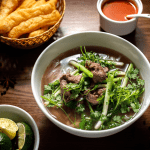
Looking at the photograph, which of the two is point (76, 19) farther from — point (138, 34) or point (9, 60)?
point (9, 60)

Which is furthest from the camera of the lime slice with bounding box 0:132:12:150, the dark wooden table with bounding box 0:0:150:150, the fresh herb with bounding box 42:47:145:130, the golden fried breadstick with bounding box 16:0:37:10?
the golden fried breadstick with bounding box 16:0:37:10

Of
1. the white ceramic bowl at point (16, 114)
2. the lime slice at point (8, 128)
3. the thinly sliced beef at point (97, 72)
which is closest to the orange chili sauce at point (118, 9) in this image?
the thinly sliced beef at point (97, 72)

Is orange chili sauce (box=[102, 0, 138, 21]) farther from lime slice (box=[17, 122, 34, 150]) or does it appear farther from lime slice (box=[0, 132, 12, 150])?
lime slice (box=[0, 132, 12, 150])

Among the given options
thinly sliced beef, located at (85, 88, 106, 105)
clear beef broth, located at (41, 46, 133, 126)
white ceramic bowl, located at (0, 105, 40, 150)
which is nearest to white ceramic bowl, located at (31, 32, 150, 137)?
clear beef broth, located at (41, 46, 133, 126)

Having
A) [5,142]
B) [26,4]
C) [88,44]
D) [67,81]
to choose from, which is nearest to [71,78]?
[67,81]

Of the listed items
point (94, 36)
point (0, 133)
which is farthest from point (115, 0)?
point (0, 133)

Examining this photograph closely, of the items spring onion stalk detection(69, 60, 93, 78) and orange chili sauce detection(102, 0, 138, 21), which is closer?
spring onion stalk detection(69, 60, 93, 78)

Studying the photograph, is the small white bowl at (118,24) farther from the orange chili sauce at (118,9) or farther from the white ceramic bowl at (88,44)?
the white ceramic bowl at (88,44)

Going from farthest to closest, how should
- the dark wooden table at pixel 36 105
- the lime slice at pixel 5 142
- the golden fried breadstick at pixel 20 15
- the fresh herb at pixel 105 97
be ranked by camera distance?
the golden fried breadstick at pixel 20 15, the dark wooden table at pixel 36 105, the fresh herb at pixel 105 97, the lime slice at pixel 5 142
